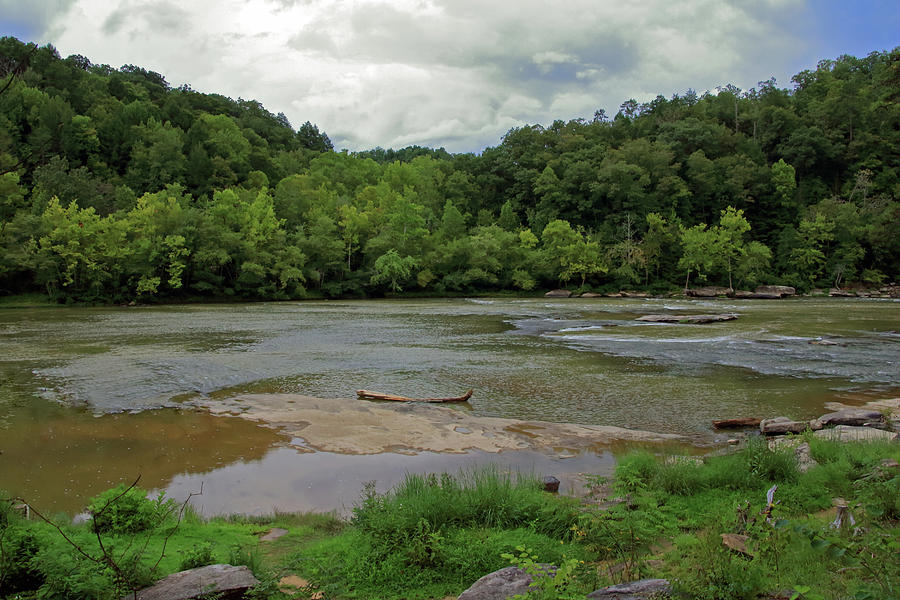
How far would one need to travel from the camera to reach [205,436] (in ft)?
37.0

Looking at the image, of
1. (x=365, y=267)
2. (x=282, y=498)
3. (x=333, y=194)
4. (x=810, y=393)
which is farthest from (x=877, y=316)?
(x=333, y=194)

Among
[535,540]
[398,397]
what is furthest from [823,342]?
[535,540]

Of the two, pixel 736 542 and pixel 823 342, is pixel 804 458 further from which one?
pixel 823 342

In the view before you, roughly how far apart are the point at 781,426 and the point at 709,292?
197ft

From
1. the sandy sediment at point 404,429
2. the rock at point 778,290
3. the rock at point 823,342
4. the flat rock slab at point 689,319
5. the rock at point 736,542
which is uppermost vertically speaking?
the rock at point 778,290

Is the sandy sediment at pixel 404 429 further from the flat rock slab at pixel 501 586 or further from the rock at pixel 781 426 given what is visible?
the flat rock slab at pixel 501 586

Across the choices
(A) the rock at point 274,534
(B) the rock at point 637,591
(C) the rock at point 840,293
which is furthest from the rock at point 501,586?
(C) the rock at point 840,293

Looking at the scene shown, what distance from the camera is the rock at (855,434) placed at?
904cm

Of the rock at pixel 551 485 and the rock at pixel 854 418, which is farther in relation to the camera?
the rock at pixel 854 418

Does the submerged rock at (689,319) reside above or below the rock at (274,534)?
above

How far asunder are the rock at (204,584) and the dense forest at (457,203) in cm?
5340

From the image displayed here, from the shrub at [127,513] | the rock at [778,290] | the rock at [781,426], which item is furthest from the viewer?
the rock at [778,290]

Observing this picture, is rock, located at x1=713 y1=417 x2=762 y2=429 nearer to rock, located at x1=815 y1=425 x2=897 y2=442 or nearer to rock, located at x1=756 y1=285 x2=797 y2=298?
rock, located at x1=815 y1=425 x2=897 y2=442

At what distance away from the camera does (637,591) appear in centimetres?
402
